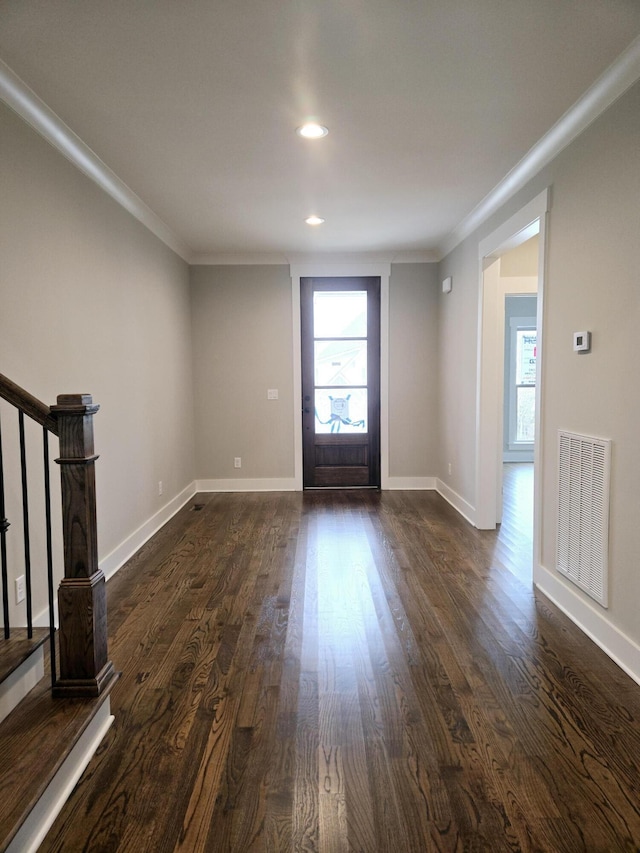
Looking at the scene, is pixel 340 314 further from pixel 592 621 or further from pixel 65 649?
pixel 65 649

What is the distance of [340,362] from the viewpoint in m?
5.86

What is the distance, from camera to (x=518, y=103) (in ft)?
8.27

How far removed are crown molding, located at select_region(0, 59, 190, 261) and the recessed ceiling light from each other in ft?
3.93

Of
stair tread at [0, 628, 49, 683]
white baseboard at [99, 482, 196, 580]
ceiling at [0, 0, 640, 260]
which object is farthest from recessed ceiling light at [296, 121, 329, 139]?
stair tread at [0, 628, 49, 683]

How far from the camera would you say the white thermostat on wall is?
2.57 metres

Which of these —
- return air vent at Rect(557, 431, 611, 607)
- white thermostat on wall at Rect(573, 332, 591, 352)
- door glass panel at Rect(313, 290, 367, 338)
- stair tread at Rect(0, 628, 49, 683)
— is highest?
door glass panel at Rect(313, 290, 367, 338)

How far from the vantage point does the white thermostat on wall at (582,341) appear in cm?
257

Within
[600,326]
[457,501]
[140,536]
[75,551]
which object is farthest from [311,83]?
[457,501]

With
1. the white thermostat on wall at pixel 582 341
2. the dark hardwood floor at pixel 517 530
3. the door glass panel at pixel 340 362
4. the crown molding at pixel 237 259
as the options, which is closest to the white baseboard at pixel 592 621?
the dark hardwood floor at pixel 517 530

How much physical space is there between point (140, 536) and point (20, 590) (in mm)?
1670

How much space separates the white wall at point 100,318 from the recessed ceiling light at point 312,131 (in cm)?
128

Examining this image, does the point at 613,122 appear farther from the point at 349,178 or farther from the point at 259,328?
the point at 259,328

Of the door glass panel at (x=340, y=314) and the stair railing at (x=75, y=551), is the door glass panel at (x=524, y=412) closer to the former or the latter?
the door glass panel at (x=340, y=314)

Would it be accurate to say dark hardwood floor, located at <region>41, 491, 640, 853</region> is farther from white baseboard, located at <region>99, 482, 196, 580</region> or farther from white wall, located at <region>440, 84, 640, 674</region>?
white wall, located at <region>440, 84, 640, 674</region>
